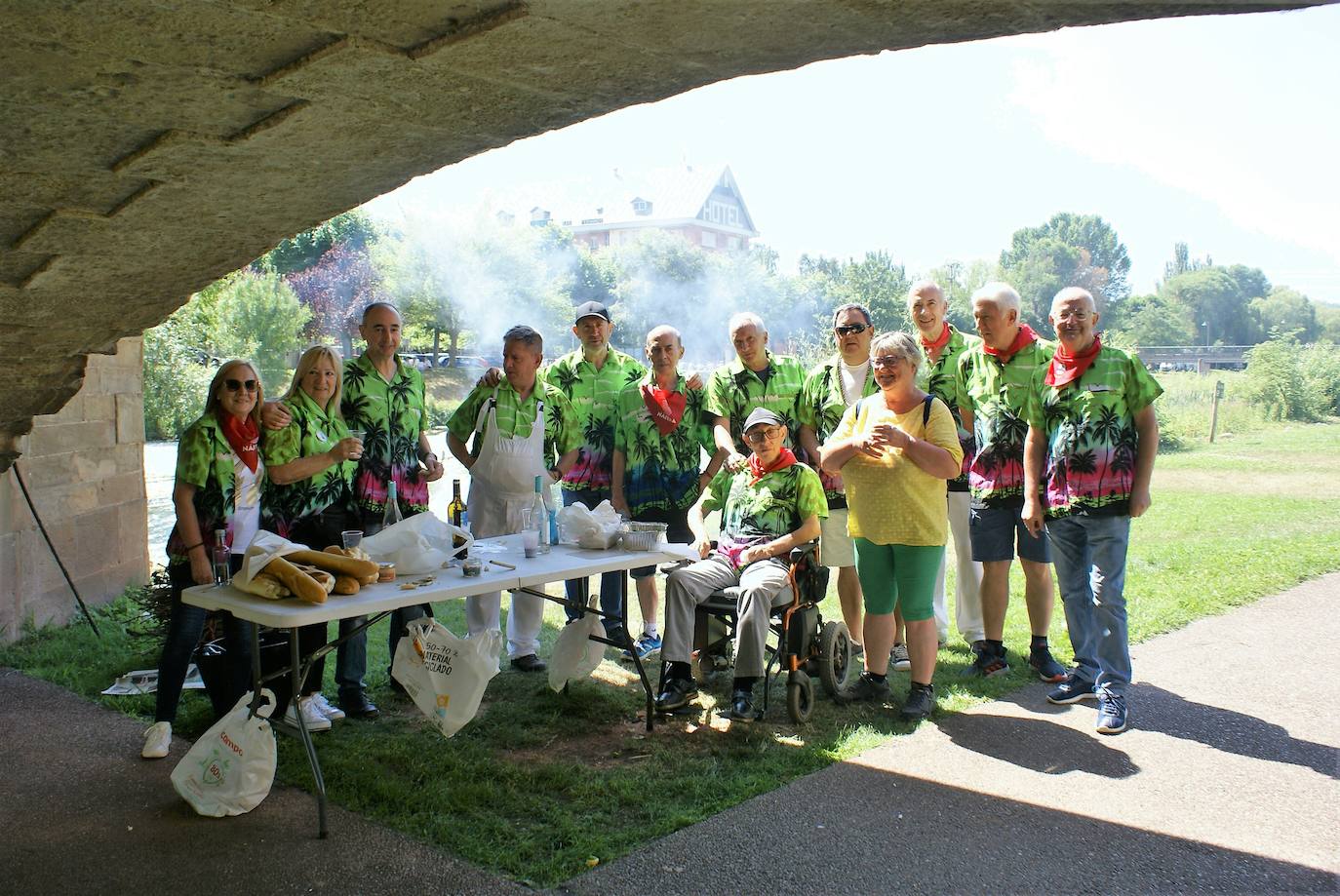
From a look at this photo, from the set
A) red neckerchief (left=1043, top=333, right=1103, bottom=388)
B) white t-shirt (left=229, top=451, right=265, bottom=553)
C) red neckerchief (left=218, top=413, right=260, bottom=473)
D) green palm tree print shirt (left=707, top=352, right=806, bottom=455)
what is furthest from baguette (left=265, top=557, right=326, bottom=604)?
red neckerchief (left=1043, top=333, right=1103, bottom=388)

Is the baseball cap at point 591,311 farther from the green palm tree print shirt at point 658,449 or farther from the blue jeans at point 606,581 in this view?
the blue jeans at point 606,581

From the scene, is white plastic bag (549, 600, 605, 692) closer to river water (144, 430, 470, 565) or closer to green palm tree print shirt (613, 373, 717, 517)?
green palm tree print shirt (613, 373, 717, 517)

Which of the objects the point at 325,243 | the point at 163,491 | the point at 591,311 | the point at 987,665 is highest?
the point at 325,243

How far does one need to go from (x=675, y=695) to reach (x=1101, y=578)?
2.00 metres

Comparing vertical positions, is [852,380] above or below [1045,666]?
above

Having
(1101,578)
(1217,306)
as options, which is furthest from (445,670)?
(1217,306)

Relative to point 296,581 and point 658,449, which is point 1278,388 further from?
point 296,581

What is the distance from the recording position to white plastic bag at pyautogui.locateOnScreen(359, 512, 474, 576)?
163 inches

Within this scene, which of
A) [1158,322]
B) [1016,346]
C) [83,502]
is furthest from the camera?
[1158,322]

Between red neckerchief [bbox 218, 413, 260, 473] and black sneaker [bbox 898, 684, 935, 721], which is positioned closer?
red neckerchief [bbox 218, 413, 260, 473]

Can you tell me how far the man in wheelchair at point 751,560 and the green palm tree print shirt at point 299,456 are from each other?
1.64m

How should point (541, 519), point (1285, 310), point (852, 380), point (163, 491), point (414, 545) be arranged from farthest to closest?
point (1285, 310), point (163, 491), point (852, 380), point (541, 519), point (414, 545)

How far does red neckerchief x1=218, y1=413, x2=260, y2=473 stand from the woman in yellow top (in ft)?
8.43

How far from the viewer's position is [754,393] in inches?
215
